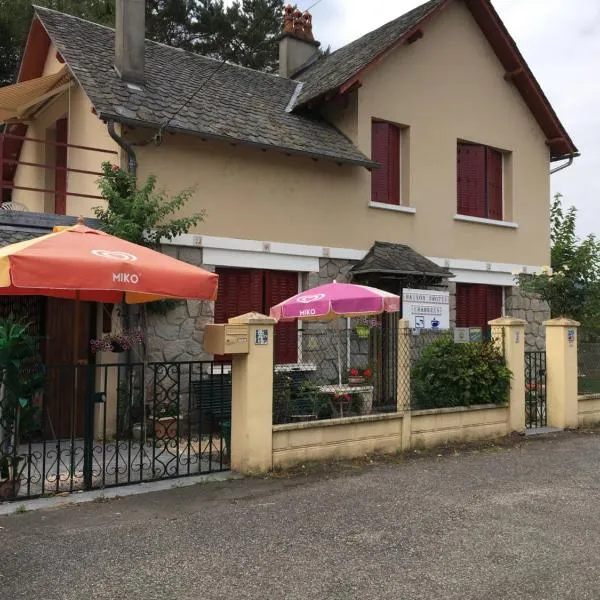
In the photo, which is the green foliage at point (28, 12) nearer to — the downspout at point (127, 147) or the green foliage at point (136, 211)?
the downspout at point (127, 147)

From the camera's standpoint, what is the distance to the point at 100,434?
8859 millimetres

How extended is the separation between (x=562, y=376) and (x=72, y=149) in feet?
29.2

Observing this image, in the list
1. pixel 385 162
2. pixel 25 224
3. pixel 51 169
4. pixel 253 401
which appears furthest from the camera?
pixel 385 162

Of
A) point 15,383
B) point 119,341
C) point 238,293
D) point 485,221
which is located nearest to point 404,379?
point 238,293

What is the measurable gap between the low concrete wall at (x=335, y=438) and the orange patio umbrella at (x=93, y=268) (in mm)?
1900

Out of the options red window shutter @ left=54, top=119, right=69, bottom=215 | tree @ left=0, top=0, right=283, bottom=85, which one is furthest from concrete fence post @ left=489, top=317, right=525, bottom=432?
tree @ left=0, top=0, right=283, bottom=85

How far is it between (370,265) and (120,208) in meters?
4.49

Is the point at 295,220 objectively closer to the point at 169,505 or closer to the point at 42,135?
the point at 42,135

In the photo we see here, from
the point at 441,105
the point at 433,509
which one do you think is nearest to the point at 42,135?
the point at 441,105

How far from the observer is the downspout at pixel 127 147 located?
8.91 metres

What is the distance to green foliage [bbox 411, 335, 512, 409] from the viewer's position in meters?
8.74

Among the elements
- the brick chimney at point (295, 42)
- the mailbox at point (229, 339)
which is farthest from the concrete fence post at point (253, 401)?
the brick chimney at point (295, 42)

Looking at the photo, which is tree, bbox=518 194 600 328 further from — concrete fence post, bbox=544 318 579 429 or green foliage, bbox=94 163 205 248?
green foliage, bbox=94 163 205 248

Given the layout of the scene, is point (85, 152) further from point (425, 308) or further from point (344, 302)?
point (425, 308)
